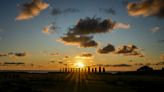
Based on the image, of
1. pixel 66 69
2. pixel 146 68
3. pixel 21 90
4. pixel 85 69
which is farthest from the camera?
pixel 66 69

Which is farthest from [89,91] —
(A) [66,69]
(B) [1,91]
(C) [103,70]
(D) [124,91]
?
(A) [66,69]

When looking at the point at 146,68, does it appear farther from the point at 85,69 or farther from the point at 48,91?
the point at 48,91

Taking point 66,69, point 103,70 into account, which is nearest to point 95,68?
point 103,70

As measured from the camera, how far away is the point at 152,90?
35.4m

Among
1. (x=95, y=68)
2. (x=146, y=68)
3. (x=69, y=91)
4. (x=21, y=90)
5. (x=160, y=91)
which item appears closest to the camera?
(x=21, y=90)

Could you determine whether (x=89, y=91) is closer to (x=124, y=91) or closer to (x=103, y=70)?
(x=124, y=91)

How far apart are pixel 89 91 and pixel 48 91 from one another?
206 inches

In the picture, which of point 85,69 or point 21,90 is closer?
point 21,90

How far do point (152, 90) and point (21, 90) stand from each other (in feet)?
50.2

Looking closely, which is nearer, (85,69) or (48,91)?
(48,91)

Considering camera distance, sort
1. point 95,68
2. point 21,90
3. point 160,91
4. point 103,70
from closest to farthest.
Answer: point 21,90 → point 160,91 → point 103,70 → point 95,68

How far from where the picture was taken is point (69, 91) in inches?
1481

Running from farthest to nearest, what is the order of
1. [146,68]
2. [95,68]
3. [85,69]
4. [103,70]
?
[85,69] → [95,68] → [103,70] → [146,68]

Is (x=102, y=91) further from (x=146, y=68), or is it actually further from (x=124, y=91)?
(x=146, y=68)
